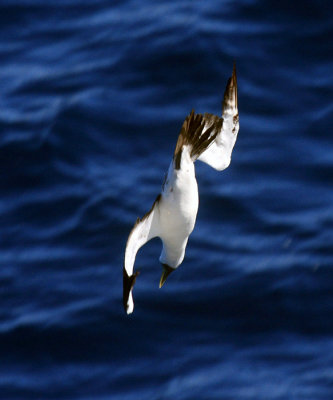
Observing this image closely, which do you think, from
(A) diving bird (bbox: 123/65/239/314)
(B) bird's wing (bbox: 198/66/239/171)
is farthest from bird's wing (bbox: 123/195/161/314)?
(B) bird's wing (bbox: 198/66/239/171)

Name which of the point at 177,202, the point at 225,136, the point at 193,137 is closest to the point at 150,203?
the point at 225,136

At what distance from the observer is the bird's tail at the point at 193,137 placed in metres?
7.26

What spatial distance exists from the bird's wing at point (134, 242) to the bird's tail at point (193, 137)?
40cm

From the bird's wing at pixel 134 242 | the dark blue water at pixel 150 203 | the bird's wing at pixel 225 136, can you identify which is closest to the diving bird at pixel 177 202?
the bird's wing at pixel 134 242

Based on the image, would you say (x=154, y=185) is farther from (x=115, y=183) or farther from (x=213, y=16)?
(x=213, y=16)

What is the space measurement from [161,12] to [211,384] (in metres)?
8.19

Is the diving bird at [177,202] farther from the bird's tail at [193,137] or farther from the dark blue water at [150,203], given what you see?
the dark blue water at [150,203]

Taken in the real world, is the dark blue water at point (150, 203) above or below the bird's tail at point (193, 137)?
above

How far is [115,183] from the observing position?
59.2 feet

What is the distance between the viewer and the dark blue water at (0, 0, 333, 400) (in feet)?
54.6

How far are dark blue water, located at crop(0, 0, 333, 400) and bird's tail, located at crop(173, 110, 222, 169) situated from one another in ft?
28.7

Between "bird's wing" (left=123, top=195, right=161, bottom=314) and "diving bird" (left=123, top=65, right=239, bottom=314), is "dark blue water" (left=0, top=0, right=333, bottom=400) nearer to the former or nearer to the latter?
"diving bird" (left=123, top=65, right=239, bottom=314)

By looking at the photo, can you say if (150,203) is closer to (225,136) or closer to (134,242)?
(225,136)

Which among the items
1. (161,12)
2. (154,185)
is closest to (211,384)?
(154,185)
